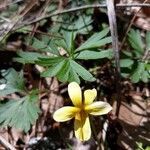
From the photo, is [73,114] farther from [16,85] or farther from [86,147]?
[16,85]

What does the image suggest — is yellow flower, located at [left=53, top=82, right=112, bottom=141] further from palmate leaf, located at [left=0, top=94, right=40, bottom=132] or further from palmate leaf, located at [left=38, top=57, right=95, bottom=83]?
palmate leaf, located at [left=0, top=94, right=40, bottom=132]

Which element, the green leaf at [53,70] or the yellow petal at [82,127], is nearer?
the yellow petal at [82,127]

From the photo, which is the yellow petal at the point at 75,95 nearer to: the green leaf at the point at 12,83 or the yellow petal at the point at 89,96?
the yellow petal at the point at 89,96

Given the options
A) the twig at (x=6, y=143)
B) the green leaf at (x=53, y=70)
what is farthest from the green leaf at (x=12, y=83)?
the green leaf at (x=53, y=70)

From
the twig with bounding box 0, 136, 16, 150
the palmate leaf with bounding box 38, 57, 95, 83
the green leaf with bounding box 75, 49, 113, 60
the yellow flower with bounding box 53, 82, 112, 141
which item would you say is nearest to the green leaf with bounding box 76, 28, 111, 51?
the green leaf with bounding box 75, 49, 113, 60

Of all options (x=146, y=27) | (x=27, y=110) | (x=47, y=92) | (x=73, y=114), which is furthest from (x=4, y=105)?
(x=146, y=27)

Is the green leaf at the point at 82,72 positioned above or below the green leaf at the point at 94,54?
below
